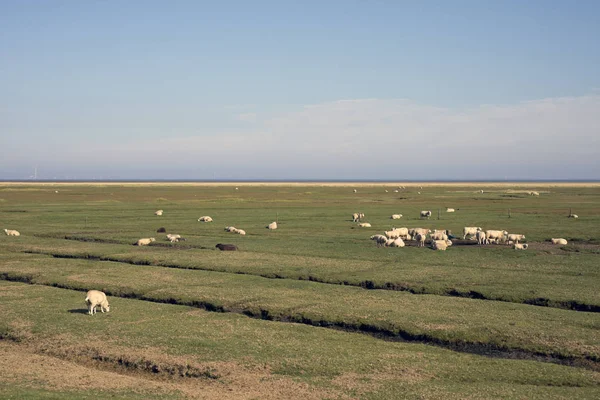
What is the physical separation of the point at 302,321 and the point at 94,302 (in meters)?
8.12

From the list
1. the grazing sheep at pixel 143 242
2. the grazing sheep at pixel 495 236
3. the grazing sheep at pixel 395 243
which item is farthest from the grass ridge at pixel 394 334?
the grazing sheep at pixel 495 236

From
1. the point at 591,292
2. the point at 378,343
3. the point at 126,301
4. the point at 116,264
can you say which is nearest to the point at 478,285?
the point at 591,292

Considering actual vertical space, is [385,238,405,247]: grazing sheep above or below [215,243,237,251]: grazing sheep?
above

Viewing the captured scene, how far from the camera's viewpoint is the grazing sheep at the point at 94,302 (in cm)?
2386

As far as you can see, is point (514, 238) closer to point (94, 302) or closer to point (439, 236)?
point (439, 236)

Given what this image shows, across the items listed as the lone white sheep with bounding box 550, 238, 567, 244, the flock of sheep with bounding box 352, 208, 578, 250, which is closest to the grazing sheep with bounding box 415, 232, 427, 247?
the flock of sheep with bounding box 352, 208, 578, 250

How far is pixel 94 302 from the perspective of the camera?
23.9m

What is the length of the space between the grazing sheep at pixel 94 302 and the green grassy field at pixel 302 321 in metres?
0.41

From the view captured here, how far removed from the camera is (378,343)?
20703 mm

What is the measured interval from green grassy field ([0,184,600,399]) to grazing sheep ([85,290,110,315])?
41cm

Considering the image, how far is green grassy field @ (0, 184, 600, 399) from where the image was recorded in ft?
55.9

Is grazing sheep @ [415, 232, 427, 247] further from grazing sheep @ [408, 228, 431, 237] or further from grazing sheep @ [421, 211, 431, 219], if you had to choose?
grazing sheep @ [421, 211, 431, 219]

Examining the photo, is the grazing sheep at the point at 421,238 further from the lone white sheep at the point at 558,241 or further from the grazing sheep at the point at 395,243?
the lone white sheep at the point at 558,241

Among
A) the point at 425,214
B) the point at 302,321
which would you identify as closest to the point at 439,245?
the point at 302,321
